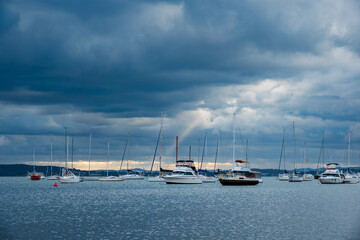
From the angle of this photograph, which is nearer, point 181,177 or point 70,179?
point 181,177

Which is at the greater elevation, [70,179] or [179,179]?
[179,179]

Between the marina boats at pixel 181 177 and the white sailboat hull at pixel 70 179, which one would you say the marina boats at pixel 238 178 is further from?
the white sailboat hull at pixel 70 179

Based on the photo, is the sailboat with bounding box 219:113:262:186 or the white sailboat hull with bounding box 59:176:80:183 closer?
the sailboat with bounding box 219:113:262:186

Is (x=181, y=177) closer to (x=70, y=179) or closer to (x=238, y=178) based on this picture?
(x=238, y=178)

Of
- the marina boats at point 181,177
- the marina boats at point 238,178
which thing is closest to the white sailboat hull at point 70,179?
the marina boats at point 181,177

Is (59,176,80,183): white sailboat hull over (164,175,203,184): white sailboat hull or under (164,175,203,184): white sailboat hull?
under

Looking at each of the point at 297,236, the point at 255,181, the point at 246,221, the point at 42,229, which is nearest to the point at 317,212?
the point at 246,221

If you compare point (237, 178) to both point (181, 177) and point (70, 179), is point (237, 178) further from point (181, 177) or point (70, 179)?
point (70, 179)

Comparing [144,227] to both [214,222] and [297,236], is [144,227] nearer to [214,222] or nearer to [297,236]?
[214,222]

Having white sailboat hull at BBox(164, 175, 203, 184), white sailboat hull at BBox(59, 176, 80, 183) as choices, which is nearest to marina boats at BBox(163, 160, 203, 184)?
white sailboat hull at BBox(164, 175, 203, 184)

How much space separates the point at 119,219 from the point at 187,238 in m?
16.5

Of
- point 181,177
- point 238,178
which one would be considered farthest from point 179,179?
point 238,178

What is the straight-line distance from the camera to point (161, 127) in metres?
158

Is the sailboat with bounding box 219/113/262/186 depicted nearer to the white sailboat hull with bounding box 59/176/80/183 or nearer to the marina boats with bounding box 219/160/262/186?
the marina boats with bounding box 219/160/262/186
